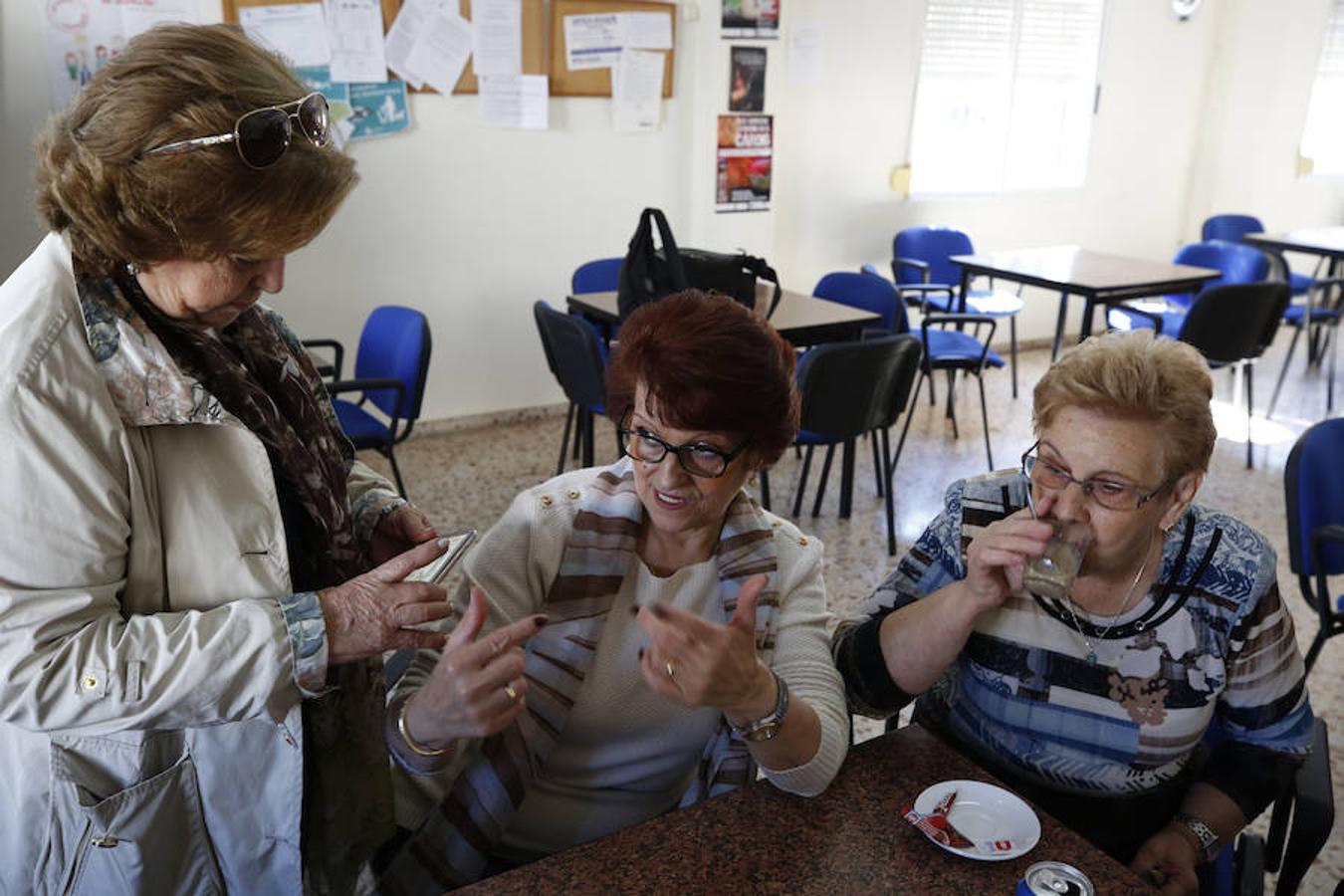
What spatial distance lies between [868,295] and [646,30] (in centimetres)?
175

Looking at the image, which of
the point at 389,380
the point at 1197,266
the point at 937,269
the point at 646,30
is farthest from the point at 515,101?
the point at 1197,266

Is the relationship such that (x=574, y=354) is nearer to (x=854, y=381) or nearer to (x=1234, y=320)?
(x=854, y=381)

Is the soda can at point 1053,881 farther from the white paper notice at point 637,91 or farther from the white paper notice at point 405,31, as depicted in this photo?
the white paper notice at point 637,91

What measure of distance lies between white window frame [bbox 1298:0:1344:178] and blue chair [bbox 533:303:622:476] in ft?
22.2

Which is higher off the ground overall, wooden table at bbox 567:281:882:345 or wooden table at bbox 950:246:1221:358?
wooden table at bbox 950:246:1221:358

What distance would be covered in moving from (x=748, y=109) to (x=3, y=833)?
487 cm

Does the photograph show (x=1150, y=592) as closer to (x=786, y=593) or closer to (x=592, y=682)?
(x=786, y=593)

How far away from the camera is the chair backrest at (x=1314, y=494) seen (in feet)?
7.82

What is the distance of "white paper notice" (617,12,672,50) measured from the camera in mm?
4914

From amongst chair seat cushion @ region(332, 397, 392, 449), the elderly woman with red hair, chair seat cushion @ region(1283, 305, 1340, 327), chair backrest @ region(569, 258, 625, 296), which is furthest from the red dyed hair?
chair seat cushion @ region(1283, 305, 1340, 327)

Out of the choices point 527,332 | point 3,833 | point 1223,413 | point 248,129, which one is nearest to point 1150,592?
point 248,129

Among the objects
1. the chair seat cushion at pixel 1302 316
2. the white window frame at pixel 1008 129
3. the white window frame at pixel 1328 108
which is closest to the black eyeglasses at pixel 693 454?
the white window frame at pixel 1008 129

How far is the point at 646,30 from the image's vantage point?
4965 millimetres

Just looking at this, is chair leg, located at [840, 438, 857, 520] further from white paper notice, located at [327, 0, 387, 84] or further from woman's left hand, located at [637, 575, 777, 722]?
woman's left hand, located at [637, 575, 777, 722]
